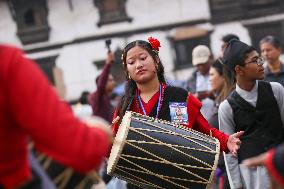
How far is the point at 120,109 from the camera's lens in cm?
458

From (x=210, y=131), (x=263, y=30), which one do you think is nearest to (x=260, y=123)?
(x=210, y=131)

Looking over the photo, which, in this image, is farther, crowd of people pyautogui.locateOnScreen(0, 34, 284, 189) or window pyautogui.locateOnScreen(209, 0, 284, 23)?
window pyautogui.locateOnScreen(209, 0, 284, 23)

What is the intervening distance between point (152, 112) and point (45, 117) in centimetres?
230

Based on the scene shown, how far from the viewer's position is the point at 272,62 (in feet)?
23.1

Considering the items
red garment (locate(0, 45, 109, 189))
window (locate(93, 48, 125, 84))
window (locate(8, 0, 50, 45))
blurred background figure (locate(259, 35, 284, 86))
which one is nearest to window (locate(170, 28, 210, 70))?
window (locate(93, 48, 125, 84))

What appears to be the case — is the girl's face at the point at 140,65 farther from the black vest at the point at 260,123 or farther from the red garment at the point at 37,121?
the red garment at the point at 37,121

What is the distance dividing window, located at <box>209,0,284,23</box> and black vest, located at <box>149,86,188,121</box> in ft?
61.4

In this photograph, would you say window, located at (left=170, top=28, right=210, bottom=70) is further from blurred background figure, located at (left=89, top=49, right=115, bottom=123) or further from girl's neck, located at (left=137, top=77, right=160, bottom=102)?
girl's neck, located at (left=137, top=77, right=160, bottom=102)

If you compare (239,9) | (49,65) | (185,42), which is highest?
(239,9)

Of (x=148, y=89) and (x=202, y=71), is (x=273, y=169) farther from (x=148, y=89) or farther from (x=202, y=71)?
(x=202, y=71)

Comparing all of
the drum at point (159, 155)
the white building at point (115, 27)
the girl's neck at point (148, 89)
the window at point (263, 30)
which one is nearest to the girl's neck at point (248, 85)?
the girl's neck at point (148, 89)

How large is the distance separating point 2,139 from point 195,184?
2.02 m

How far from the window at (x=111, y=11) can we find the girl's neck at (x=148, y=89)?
63.0ft

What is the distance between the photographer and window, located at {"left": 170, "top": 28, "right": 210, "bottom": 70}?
22.7m
